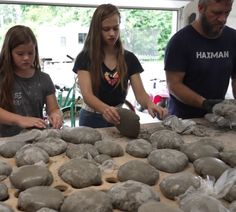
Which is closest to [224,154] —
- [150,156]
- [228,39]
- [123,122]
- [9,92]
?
[150,156]

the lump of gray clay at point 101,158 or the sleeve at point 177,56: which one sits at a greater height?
the sleeve at point 177,56

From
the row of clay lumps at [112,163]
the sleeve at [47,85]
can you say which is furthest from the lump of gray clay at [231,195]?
the sleeve at [47,85]

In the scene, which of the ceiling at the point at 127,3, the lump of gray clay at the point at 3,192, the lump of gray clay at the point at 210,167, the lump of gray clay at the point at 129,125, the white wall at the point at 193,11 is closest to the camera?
the lump of gray clay at the point at 3,192

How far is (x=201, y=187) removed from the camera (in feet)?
2.73

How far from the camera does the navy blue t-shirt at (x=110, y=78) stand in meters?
1.49

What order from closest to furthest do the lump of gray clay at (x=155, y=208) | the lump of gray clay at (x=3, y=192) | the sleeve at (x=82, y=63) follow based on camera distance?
the lump of gray clay at (x=155, y=208) → the lump of gray clay at (x=3, y=192) → the sleeve at (x=82, y=63)

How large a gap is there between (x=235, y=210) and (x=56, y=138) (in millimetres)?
650

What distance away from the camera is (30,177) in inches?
34.0

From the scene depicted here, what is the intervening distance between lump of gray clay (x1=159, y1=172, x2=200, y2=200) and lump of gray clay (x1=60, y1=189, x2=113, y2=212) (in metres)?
0.16

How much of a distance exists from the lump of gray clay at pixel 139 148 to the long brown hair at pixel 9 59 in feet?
2.04

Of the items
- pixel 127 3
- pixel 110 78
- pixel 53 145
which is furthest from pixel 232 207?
pixel 127 3

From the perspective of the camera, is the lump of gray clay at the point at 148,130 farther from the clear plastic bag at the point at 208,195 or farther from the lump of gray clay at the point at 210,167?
the clear plastic bag at the point at 208,195

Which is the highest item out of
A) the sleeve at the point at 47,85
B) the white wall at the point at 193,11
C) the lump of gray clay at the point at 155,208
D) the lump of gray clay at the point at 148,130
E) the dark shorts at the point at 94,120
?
the white wall at the point at 193,11

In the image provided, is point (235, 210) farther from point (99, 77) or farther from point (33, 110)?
point (33, 110)
